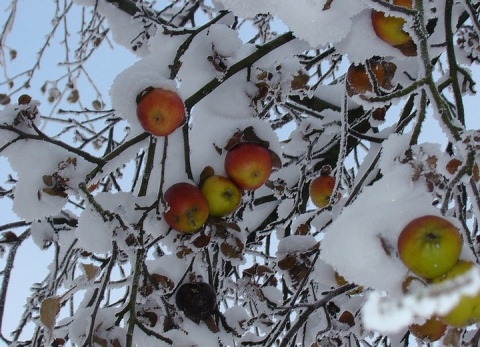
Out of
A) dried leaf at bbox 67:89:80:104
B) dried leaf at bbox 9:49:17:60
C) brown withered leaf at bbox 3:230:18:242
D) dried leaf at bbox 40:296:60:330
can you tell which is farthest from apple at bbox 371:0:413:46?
dried leaf at bbox 9:49:17:60

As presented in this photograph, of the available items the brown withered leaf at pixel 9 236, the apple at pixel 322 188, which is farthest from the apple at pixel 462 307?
the brown withered leaf at pixel 9 236

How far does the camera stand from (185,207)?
5.69ft

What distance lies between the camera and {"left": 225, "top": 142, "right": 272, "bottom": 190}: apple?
1.86m

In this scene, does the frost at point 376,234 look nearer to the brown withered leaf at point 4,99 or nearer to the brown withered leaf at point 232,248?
the brown withered leaf at point 232,248

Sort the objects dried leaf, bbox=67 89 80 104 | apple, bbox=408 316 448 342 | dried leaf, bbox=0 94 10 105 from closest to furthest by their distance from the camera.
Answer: apple, bbox=408 316 448 342 → dried leaf, bbox=0 94 10 105 → dried leaf, bbox=67 89 80 104

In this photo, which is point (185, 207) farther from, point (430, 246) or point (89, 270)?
point (430, 246)

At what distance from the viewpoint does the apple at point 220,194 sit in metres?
1.86

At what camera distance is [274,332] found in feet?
6.22

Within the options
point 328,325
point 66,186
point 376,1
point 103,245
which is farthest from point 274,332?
point 376,1

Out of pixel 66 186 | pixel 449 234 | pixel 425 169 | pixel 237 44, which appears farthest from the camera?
pixel 237 44

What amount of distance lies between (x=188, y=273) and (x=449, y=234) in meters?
1.32

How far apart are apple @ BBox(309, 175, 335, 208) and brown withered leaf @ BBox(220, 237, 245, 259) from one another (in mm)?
1107

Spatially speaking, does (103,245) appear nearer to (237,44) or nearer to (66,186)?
(66,186)

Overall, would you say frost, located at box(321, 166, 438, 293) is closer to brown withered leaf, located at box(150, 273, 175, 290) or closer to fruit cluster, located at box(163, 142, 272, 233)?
fruit cluster, located at box(163, 142, 272, 233)
